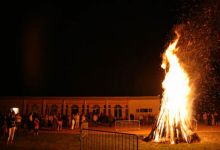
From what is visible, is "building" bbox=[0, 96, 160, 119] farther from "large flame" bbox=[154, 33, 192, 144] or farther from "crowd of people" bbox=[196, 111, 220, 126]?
"large flame" bbox=[154, 33, 192, 144]

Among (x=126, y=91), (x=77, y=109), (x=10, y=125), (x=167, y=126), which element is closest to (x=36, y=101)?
(x=77, y=109)

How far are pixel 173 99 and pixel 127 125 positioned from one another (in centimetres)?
917

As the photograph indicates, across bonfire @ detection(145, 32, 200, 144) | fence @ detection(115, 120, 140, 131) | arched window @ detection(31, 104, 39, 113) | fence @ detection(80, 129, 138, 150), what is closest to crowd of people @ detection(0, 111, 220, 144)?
fence @ detection(115, 120, 140, 131)

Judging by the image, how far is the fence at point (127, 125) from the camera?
27.1 meters

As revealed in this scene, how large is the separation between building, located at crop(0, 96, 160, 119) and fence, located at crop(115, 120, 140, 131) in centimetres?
863

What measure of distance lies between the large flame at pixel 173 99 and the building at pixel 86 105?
1708 cm

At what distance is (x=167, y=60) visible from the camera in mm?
19656

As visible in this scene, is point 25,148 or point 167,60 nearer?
point 25,148

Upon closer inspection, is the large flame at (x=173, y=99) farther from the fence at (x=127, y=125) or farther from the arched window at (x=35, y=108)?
the arched window at (x=35, y=108)

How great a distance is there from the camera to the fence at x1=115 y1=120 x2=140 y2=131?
2713cm

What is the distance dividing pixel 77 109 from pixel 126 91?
→ 8.67 m

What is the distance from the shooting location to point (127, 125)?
89.6 ft

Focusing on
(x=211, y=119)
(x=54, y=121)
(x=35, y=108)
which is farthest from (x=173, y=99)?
(x=35, y=108)

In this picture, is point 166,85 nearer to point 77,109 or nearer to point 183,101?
point 183,101
